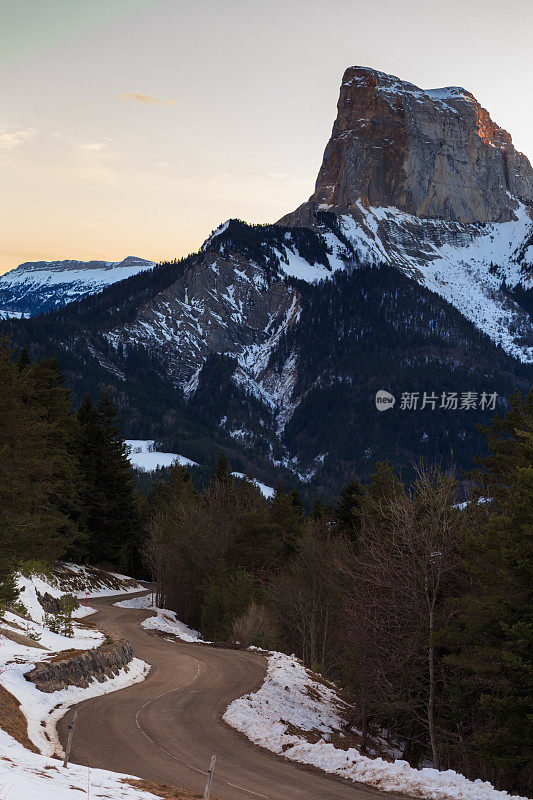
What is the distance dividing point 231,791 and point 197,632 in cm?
4211

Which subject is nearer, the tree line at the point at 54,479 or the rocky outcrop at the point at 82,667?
the rocky outcrop at the point at 82,667

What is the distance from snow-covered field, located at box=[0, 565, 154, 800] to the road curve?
61cm

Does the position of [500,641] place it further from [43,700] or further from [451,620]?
[43,700]

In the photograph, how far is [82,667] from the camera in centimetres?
2755

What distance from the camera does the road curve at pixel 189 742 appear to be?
60.0ft

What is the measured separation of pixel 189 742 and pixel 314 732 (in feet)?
20.0

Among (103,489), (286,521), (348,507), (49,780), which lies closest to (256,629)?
(286,521)

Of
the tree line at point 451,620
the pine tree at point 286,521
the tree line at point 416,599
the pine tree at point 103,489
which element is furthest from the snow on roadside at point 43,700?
the pine tree at point 103,489

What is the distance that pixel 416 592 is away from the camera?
1069 inches

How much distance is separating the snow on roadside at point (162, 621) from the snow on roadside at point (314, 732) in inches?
587

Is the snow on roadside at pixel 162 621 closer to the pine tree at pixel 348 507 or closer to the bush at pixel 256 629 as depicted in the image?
the bush at pixel 256 629

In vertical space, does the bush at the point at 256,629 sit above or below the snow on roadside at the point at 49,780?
below

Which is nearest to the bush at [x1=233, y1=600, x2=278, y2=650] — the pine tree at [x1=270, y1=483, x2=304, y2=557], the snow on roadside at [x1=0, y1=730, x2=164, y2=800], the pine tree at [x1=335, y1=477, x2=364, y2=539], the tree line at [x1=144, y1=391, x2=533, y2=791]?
the tree line at [x1=144, y1=391, x2=533, y2=791]

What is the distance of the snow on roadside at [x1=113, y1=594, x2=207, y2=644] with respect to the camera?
5147cm
